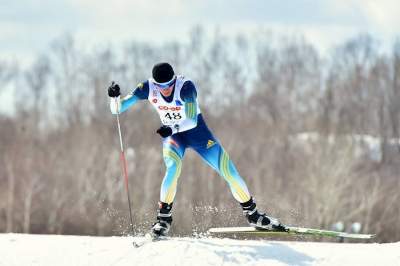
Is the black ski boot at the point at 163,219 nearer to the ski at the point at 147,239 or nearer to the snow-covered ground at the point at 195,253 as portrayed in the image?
the ski at the point at 147,239

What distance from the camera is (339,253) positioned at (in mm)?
7832

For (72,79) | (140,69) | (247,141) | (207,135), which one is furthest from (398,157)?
(207,135)

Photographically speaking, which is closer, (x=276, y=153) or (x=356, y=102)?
(x=276, y=153)

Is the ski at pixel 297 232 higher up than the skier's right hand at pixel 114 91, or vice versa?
the skier's right hand at pixel 114 91

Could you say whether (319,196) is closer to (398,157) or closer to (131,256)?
(398,157)

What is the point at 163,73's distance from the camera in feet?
27.0

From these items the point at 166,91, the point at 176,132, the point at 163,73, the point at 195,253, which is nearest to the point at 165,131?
the point at 176,132

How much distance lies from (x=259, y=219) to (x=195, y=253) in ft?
4.12

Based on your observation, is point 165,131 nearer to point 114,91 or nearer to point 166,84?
point 166,84

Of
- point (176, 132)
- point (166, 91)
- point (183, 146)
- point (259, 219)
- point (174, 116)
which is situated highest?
point (166, 91)

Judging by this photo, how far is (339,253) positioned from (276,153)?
122 feet

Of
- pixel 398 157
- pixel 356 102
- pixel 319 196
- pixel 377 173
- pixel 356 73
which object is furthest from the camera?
pixel 356 73

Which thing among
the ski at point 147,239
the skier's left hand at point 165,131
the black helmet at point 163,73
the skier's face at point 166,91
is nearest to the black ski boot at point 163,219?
the ski at point 147,239

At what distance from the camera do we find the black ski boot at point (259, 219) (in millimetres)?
8695
